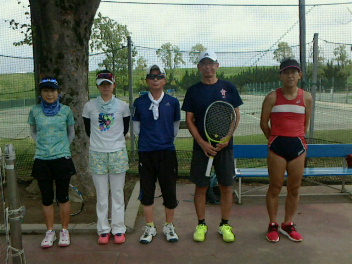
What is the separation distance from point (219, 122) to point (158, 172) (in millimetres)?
890

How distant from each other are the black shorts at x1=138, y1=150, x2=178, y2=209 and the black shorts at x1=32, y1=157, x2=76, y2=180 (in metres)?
0.82

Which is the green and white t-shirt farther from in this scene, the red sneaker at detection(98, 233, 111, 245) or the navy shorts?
the red sneaker at detection(98, 233, 111, 245)

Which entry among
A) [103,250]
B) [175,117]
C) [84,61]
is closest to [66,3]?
[84,61]

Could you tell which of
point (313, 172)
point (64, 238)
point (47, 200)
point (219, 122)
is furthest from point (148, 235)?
point (313, 172)

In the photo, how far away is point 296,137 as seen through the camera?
3.87 m

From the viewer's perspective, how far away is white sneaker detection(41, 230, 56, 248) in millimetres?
3840

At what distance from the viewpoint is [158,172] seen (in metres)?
3.93

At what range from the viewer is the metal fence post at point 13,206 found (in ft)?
9.71

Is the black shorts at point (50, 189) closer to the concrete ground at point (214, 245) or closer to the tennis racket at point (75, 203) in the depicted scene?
the concrete ground at point (214, 245)

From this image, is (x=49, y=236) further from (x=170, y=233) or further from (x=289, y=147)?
(x=289, y=147)

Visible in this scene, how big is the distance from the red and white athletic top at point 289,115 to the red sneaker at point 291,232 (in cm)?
107

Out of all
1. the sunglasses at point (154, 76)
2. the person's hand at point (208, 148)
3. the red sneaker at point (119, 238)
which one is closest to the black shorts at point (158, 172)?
the person's hand at point (208, 148)

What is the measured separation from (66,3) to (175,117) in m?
2.48

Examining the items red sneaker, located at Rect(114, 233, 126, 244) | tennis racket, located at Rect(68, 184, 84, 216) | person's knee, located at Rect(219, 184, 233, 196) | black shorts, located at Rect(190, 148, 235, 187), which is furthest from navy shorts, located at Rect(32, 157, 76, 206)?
person's knee, located at Rect(219, 184, 233, 196)
